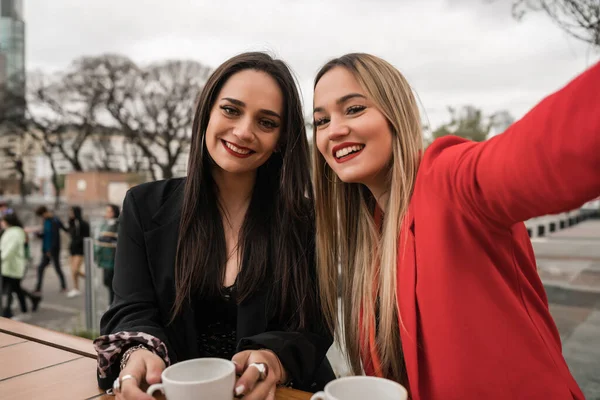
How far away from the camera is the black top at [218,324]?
188 cm

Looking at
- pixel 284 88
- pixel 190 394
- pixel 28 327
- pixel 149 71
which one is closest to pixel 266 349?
pixel 190 394

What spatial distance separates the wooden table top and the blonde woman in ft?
1.19

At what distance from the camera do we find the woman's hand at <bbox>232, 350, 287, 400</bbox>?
1.23 m

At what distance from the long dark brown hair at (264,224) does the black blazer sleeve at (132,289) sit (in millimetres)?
109

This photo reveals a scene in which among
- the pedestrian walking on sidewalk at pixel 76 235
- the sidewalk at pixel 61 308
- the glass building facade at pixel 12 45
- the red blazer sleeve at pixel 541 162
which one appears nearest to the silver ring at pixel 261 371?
the red blazer sleeve at pixel 541 162

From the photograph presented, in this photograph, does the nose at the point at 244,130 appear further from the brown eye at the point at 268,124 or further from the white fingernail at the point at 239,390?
the white fingernail at the point at 239,390

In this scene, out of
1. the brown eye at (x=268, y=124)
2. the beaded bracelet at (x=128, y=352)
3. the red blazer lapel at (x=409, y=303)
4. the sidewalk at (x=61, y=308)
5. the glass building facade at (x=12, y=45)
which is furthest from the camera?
the glass building facade at (x=12, y=45)

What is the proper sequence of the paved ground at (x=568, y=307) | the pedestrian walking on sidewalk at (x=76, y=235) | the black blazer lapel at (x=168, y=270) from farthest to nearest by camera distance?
the pedestrian walking on sidewalk at (x=76, y=235) < the paved ground at (x=568, y=307) < the black blazer lapel at (x=168, y=270)

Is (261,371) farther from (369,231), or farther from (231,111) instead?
(231,111)

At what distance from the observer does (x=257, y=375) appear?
128 cm

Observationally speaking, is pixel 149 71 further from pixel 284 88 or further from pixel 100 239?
pixel 284 88

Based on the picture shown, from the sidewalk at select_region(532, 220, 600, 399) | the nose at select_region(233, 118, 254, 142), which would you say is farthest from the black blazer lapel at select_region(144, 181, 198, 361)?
the sidewalk at select_region(532, 220, 600, 399)

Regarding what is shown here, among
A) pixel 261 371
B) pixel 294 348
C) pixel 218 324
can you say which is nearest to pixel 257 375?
pixel 261 371

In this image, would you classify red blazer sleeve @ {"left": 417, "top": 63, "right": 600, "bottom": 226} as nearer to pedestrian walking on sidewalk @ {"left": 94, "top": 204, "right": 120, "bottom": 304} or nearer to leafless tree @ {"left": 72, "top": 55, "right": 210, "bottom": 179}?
pedestrian walking on sidewalk @ {"left": 94, "top": 204, "right": 120, "bottom": 304}
